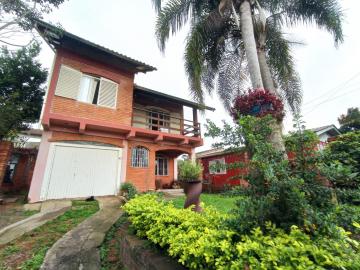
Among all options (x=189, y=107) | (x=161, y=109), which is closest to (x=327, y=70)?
(x=189, y=107)

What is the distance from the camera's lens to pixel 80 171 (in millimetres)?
8227

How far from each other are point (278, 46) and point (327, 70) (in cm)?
946

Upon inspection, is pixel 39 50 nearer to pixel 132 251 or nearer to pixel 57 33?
pixel 57 33

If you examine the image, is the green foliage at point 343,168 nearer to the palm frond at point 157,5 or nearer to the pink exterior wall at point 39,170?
the palm frond at point 157,5

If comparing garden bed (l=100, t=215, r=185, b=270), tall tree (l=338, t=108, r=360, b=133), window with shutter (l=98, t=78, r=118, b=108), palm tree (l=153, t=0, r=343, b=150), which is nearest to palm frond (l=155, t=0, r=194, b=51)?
palm tree (l=153, t=0, r=343, b=150)

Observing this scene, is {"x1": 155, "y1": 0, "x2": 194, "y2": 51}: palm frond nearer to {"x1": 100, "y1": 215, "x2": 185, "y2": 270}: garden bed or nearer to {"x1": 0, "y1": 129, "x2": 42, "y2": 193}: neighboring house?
{"x1": 100, "y1": 215, "x2": 185, "y2": 270}: garden bed

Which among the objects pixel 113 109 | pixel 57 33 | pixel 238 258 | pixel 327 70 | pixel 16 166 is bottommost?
pixel 238 258

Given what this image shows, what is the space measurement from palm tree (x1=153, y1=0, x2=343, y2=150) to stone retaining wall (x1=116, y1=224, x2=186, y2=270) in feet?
17.8

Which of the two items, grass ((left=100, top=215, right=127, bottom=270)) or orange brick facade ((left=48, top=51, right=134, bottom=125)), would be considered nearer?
grass ((left=100, top=215, right=127, bottom=270))

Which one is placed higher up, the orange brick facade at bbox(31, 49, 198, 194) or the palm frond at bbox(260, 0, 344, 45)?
the palm frond at bbox(260, 0, 344, 45)

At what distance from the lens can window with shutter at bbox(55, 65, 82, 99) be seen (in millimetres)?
8117

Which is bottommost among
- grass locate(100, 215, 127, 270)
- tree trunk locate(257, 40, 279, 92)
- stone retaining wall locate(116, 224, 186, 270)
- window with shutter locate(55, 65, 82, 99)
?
grass locate(100, 215, 127, 270)

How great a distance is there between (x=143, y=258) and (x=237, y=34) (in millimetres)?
8189

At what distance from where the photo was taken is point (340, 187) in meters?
1.97
